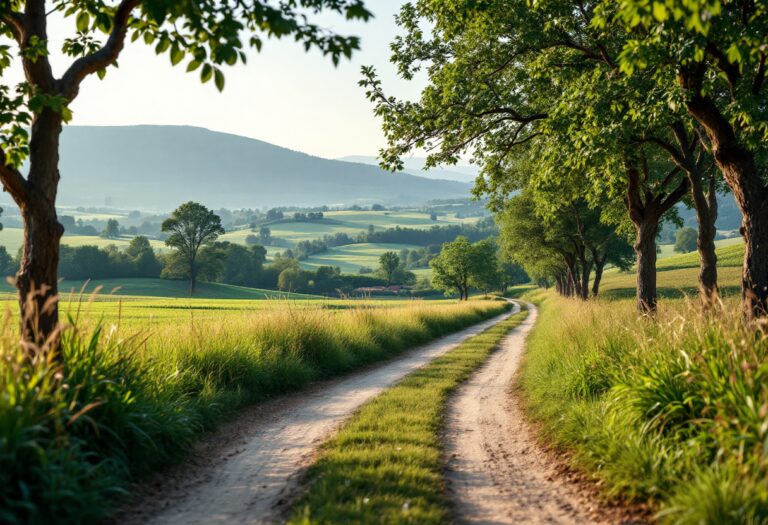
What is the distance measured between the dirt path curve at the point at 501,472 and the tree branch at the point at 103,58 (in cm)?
674

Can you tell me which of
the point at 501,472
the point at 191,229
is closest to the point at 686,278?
the point at 501,472

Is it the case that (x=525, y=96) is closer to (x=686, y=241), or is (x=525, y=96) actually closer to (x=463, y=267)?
(x=463, y=267)

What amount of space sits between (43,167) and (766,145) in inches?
560

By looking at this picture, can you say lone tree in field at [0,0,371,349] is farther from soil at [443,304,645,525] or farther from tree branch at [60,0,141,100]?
soil at [443,304,645,525]

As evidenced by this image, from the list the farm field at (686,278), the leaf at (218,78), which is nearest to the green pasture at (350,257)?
the farm field at (686,278)

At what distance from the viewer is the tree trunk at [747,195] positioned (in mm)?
9883

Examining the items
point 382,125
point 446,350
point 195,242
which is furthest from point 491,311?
point 195,242

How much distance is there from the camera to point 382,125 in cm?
1605

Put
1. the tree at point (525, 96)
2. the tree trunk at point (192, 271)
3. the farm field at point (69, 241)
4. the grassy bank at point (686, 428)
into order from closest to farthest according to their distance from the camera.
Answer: the grassy bank at point (686, 428) < the tree at point (525, 96) < the tree trunk at point (192, 271) < the farm field at point (69, 241)

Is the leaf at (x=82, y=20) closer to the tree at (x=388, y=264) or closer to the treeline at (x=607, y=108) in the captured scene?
the treeline at (x=607, y=108)

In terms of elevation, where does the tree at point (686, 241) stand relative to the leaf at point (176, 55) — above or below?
above

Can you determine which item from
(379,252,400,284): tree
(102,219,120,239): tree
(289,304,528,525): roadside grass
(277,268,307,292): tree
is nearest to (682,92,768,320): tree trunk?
(289,304,528,525): roadside grass

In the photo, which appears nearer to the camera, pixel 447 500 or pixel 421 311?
pixel 447 500

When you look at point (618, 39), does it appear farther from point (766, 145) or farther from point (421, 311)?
point (421, 311)
